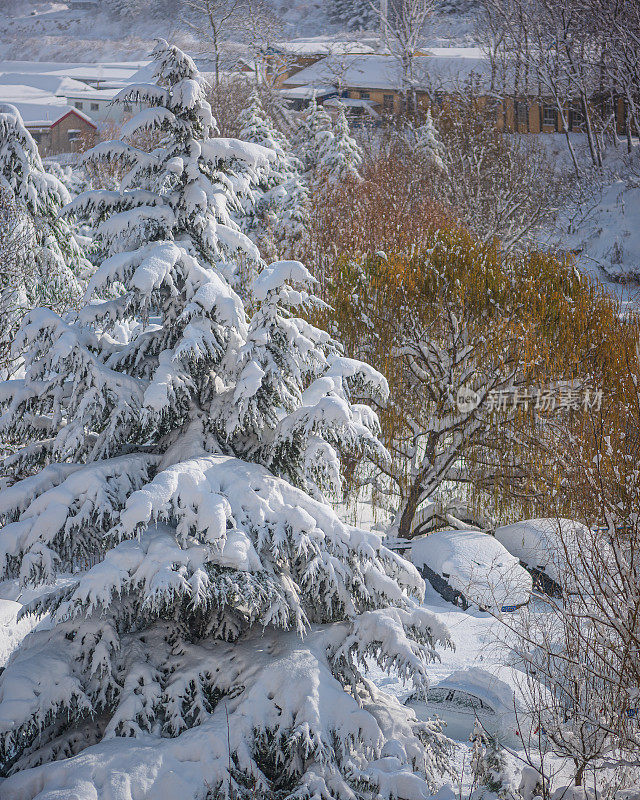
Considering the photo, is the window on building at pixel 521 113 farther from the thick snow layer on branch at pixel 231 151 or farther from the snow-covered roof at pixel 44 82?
the thick snow layer on branch at pixel 231 151

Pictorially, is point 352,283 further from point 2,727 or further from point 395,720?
point 2,727

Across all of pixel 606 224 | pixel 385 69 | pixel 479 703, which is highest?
pixel 385 69

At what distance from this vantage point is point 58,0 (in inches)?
3937

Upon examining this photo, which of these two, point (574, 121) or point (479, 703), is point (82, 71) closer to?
point (574, 121)

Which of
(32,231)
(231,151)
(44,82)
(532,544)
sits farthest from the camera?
(44,82)

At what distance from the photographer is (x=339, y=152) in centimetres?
2733

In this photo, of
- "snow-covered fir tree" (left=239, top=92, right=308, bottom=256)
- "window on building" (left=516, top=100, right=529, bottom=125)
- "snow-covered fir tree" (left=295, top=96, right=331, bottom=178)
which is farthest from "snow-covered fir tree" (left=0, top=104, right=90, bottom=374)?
"window on building" (left=516, top=100, right=529, bottom=125)

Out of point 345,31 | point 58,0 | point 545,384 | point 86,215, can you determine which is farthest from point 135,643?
point 58,0

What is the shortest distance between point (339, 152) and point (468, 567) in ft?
70.2

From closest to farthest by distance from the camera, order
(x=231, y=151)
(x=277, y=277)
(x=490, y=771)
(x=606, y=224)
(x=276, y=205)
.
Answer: (x=490, y=771) → (x=277, y=277) → (x=231, y=151) → (x=276, y=205) → (x=606, y=224)

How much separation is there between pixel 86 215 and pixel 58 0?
112929mm

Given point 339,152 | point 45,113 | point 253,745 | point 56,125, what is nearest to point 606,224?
point 339,152

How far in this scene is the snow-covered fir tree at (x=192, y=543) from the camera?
3898 millimetres

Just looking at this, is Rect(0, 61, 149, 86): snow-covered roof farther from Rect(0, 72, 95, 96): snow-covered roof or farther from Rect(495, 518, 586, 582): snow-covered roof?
Rect(495, 518, 586, 582): snow-covered roof
